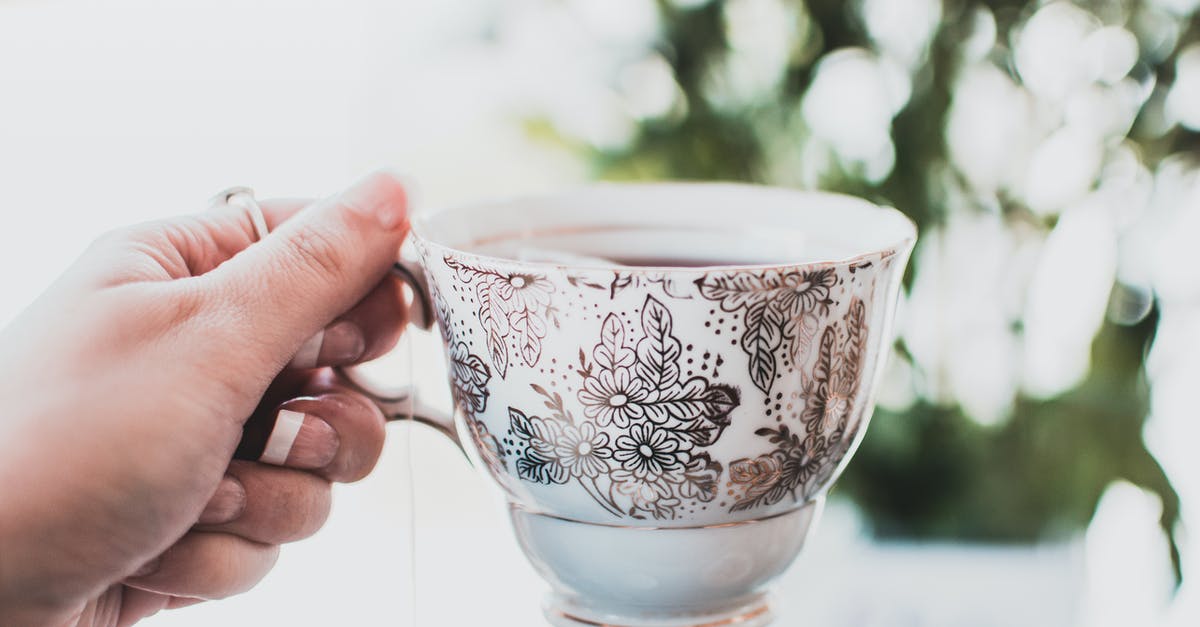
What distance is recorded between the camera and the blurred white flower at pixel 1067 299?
42.2 inches

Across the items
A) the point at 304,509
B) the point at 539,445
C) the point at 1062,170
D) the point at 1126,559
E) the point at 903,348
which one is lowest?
the point at 1126,559

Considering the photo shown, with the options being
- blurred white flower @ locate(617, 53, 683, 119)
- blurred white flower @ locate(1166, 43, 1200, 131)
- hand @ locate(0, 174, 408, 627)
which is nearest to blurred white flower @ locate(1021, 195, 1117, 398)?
blurred white flower @ locate(1166, 43, 1200, 131)

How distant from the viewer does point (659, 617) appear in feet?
1.53

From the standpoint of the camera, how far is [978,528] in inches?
44.0

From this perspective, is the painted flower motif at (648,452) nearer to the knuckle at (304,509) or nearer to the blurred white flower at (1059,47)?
the knuckle at (304,509)

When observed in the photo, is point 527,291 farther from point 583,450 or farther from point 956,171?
point 956,171

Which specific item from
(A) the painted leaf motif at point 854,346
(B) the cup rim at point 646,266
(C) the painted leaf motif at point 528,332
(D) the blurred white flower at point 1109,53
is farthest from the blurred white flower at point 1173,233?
(C) the painted leaf motif at point 528,332

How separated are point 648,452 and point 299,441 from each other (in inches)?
9.2

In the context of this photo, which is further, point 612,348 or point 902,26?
point 902,26

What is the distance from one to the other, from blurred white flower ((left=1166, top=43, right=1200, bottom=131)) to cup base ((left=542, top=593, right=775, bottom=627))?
2.61ft

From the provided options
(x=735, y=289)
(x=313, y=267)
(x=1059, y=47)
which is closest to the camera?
(x=735, y=289)

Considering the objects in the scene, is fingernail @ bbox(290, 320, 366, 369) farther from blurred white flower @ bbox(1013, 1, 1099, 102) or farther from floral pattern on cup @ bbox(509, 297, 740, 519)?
blurred white flower @ bbox(1013, 1, 1099, 102)

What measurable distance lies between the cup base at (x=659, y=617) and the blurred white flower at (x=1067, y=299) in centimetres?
69

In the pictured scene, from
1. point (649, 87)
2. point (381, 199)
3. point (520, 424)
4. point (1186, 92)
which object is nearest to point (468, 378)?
point (520, 424)
